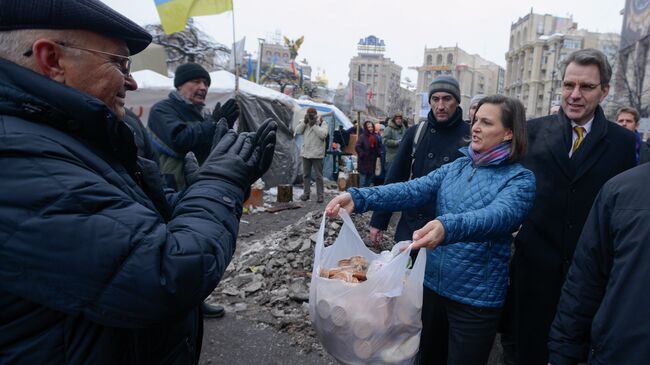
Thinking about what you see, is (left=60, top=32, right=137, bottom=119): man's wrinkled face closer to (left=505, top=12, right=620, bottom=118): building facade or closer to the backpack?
the backpack

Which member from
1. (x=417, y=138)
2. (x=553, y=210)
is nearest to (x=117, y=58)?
(x=553, y=210)

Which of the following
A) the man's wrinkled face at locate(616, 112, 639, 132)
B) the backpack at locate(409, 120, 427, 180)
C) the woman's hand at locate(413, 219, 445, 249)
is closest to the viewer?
the woman's hand at locate(413, 219, 445, 249)

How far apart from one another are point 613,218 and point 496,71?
12389 cm

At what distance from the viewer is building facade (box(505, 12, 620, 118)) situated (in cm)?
6169

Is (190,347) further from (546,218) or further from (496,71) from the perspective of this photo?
(496,71)

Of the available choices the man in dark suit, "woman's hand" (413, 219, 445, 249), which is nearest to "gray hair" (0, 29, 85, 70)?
"woman's hand" (413, 219, 445, 249)

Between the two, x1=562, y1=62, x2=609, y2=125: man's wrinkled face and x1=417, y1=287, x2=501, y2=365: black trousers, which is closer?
x1=417, y1=287, x2=501, y2=365: black trousers

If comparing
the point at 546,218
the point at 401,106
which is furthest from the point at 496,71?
the point at 546,218

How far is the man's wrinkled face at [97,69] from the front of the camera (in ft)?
3.73

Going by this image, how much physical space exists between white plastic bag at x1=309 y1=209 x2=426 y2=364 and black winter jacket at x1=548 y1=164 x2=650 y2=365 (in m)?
0.63

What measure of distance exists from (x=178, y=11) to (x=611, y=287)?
17.5ft

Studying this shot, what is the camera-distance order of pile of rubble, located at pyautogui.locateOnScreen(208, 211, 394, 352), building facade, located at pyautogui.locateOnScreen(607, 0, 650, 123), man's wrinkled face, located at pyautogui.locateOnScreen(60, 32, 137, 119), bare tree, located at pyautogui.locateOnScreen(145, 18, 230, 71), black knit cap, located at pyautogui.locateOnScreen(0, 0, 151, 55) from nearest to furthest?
black knit cap, located at pyautogui.locateOnScreen(0, 0, 151, 55), man's wrinkled face, located at pyautogui.locateOnScreen(60, 32, 137, 119), pile of rubble, located at pyautogui.locateOnScreen(208, 211, 394, 352), bare tree, located at pyautogui.locateOnScreen(145, 18, 230, 71), building facade, located at pyautogui.locateOnScreen(607, 0, 650, 123)

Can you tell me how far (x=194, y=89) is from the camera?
367 centimetres

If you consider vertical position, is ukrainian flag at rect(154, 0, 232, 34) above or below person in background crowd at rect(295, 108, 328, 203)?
above
